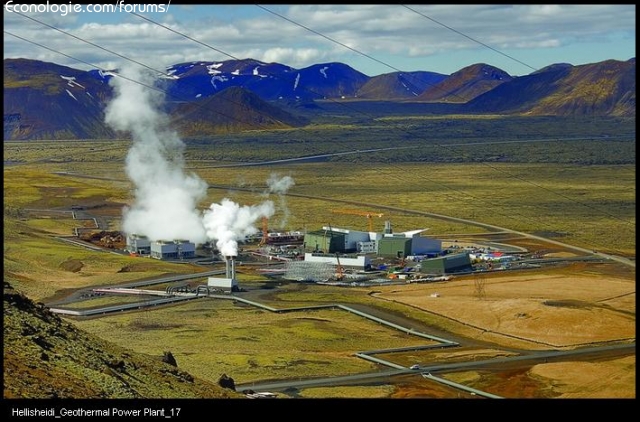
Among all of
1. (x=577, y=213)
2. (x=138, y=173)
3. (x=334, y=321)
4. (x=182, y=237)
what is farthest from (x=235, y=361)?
(x=138, y=173)

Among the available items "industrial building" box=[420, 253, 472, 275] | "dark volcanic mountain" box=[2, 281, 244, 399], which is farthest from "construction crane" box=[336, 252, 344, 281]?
"dark volcanic mountain" box=[2, 281, 244, 399]

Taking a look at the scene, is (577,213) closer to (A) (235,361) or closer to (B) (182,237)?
(B) (182,237)

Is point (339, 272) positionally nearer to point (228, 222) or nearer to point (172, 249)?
point (172, 249)

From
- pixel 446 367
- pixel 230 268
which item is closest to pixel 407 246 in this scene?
pixel 230 268

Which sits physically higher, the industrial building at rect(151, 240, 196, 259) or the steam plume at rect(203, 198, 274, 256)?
the steam plume at rect(203, 198, 274, 256)

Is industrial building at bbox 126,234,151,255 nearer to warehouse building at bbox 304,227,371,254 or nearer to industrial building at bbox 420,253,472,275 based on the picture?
warehouse building at bbox 304,227,371,254

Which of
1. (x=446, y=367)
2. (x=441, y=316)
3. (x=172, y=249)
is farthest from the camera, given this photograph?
(x=172, y=249)
